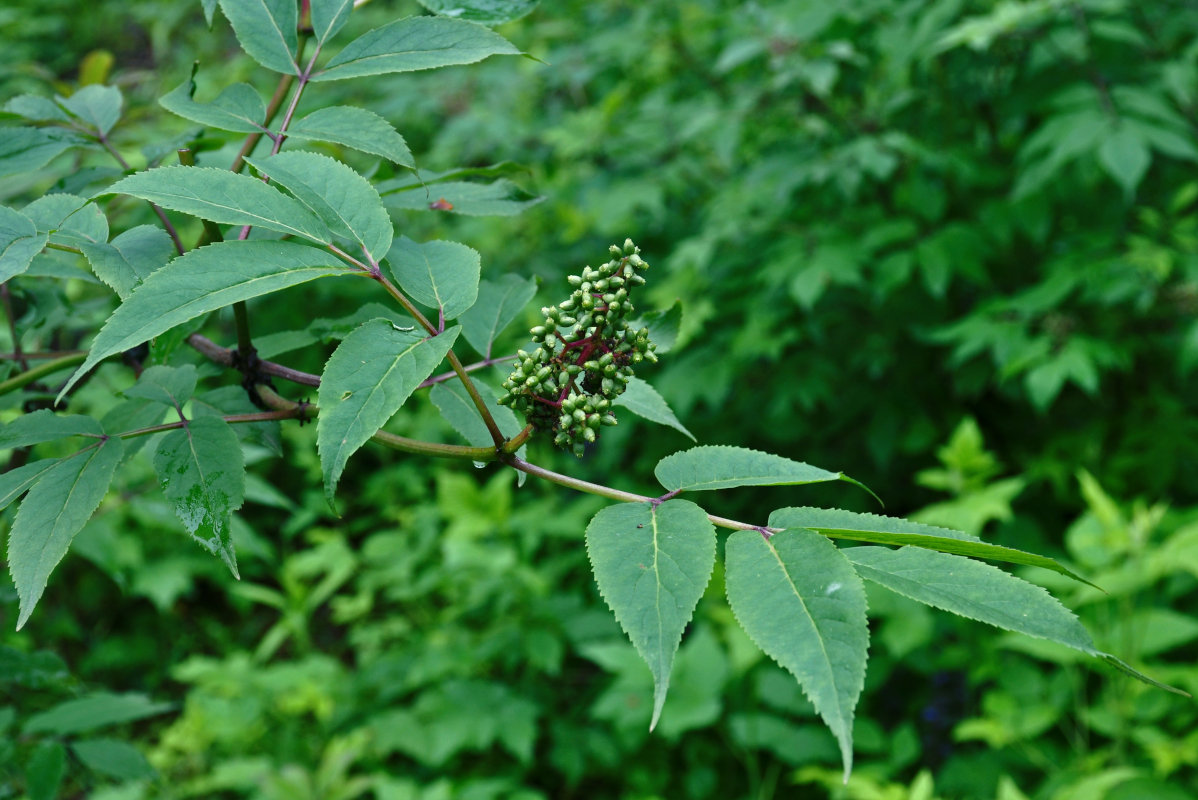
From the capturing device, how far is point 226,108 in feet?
2.93

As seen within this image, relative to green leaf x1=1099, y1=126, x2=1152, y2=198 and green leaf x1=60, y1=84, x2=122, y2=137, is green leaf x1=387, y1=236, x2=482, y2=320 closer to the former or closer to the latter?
green leaf x1=60, y1=84, x2=122, y2=137

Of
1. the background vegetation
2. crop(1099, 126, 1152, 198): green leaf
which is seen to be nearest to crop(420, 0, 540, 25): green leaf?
the background vegetation

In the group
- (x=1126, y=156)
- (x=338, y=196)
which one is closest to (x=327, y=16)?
(x=338, y=196)

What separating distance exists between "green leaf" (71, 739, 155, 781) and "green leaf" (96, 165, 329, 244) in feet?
3.07

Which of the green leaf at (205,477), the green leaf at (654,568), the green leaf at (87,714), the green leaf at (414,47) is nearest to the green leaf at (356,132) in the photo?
the green leaf at (414,47)

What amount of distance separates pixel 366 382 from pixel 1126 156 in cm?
241

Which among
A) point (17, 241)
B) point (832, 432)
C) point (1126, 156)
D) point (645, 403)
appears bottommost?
point (832, 432)

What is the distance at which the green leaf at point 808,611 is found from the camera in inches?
22.7

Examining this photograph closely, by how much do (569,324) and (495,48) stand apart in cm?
27

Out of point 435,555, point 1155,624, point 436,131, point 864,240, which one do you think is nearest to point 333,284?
point 435,555

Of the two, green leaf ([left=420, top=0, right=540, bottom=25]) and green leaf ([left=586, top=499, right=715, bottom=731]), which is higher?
green leaf ([left=420, top=0, right=540, bottom=25])

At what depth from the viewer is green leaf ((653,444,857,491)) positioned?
75 centimetres

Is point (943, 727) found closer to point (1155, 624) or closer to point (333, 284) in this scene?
point (1155, 624)

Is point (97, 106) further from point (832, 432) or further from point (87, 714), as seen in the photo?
point (832, 432)
